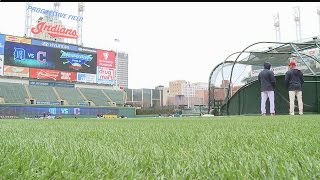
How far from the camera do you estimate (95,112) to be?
147 feet

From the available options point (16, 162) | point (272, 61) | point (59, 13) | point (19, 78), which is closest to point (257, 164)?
point (16, 162)

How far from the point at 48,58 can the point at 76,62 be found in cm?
372

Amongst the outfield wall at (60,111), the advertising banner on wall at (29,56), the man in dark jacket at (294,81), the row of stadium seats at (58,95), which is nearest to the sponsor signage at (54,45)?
the advertising banner on wall at (29,56)

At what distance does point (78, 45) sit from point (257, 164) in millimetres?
48071

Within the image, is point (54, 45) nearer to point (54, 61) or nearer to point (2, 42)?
point (54, 61)

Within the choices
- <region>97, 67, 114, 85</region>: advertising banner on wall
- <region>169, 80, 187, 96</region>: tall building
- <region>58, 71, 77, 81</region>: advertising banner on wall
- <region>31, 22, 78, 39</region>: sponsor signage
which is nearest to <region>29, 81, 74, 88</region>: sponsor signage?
<region>58, 71, 77, 81</region>: advertising banner on wall

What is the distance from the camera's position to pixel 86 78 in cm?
4750

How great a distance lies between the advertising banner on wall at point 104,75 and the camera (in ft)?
161

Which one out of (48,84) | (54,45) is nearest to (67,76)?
(48,84)

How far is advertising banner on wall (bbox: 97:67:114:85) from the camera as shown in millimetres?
49219

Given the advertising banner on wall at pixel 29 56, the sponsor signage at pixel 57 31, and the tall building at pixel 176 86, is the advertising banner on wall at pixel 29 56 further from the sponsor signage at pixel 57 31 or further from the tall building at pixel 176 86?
the tall building at pixel 176 86

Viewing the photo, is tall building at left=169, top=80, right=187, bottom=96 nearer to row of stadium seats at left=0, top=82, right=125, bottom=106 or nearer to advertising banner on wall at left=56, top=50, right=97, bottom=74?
row of stadium seats at left=0, top=82, right=125, bottom=106

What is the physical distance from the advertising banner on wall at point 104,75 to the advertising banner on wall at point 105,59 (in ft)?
1.98

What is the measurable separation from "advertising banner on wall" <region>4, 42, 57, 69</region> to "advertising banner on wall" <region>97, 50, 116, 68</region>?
681 centimetres
